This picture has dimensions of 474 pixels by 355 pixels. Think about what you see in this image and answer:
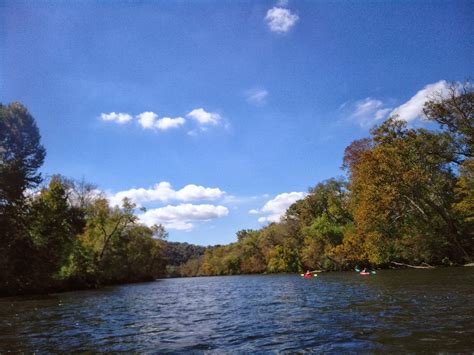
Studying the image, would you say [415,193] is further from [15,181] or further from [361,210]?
[15,181]

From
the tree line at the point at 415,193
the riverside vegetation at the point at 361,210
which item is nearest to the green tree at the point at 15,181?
the riverside vegetation at the point at 361,210

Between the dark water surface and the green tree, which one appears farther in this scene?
the green tree

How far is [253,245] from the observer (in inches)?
4791

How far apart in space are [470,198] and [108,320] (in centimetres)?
3881

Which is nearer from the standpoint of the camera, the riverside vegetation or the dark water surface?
the dark water surface

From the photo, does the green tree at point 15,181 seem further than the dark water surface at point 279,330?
Yes

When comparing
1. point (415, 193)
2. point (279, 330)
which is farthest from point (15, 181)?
point (415, 193)

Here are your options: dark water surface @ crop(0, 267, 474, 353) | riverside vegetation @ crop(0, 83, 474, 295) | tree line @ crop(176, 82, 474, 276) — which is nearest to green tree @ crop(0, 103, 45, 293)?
riverside vegetation @ crop(0, 83, 474, 295)

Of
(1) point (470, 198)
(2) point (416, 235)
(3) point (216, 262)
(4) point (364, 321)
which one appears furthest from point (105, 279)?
(3) point (216, 262)

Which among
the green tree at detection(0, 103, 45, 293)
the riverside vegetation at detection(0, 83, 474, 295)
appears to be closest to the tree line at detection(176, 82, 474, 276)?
the riverside vegetation at detection(0, 83, 474, 295)

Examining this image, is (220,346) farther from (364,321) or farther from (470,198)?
(470,198)

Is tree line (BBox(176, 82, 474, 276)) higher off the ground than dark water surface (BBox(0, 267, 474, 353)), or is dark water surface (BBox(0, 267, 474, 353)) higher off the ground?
tree line (BBox(176, 82, 474, 276))

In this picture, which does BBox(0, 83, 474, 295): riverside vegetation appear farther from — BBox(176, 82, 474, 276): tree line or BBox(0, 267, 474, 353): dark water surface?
A: BBox(0, 267, 474, 353): dark water surface

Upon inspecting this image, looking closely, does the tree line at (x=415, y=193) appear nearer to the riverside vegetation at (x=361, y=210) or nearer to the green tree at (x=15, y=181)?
the riverside vegetation at (x=361, y=210)
